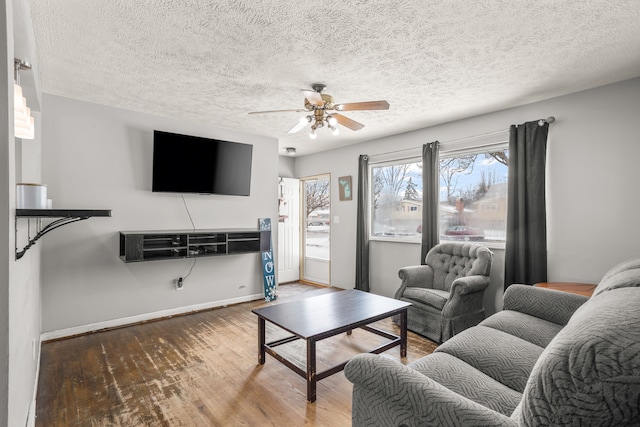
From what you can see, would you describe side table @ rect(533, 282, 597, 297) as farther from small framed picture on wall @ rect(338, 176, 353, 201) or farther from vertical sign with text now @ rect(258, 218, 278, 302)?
vertical sign with text now @ rect(258, 218, 278, 302)

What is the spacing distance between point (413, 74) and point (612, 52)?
1416mm

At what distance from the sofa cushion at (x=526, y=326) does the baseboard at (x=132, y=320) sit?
10.9ft

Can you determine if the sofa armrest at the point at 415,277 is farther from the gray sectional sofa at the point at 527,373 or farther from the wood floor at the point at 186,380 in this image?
the gray sectional sofa at the point at 527,373

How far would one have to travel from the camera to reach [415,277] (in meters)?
3.65

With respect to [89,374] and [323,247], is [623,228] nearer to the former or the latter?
[323,247]

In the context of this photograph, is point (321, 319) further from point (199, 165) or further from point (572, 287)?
point (199, 165)

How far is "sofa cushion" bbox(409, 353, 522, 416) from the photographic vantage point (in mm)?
1430

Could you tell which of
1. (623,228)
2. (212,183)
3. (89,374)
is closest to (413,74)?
(623,228)

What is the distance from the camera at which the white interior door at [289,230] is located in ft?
19.5

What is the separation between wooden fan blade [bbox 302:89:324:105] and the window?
7.50 feet

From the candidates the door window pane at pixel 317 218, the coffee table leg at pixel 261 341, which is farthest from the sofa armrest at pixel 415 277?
the door window pane at pixel 317 218

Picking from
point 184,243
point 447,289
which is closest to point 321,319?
point 447,289

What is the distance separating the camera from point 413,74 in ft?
8.96

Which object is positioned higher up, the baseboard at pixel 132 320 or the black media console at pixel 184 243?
the black media console at pixel 184 243
